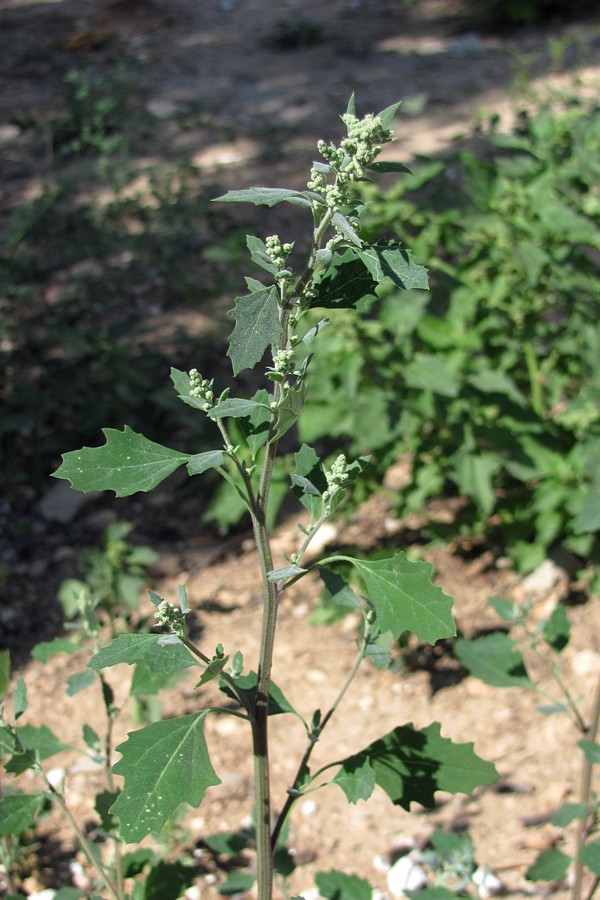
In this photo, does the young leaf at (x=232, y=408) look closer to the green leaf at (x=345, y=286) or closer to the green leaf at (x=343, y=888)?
the green leaf at (x=345, y=286)

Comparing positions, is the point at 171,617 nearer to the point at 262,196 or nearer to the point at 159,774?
the point at 159,774

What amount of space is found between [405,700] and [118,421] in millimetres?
1525

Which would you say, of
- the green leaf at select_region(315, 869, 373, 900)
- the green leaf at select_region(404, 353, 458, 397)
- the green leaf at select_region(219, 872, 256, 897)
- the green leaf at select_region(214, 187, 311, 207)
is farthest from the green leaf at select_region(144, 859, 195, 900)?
the green leaf at select_region(404, 353, 458, 397)

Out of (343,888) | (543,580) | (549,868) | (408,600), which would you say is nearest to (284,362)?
(408,600)

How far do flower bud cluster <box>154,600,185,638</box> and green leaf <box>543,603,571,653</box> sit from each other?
0.91m

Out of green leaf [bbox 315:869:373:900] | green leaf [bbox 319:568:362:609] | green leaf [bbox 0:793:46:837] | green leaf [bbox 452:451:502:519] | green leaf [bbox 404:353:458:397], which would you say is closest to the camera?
green leaf [bbox 319:568:362:609]

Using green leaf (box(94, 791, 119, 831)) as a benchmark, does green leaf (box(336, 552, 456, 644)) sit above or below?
above

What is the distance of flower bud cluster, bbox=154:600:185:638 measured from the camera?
1.15 metres

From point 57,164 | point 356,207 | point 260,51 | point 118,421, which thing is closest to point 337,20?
point 260,51

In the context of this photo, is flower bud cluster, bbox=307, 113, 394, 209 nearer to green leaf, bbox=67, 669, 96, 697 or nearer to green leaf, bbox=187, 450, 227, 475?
green leaf, bbox=187, 450, 227, 475

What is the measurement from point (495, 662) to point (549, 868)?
0.37 metres

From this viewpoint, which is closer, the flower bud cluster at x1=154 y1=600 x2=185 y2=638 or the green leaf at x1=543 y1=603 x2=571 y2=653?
the flower bud cluster at x1=154 y1=600 x2=185 y2=638

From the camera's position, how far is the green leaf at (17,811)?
4.92ft

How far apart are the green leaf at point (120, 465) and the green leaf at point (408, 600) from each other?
24 centimetres
